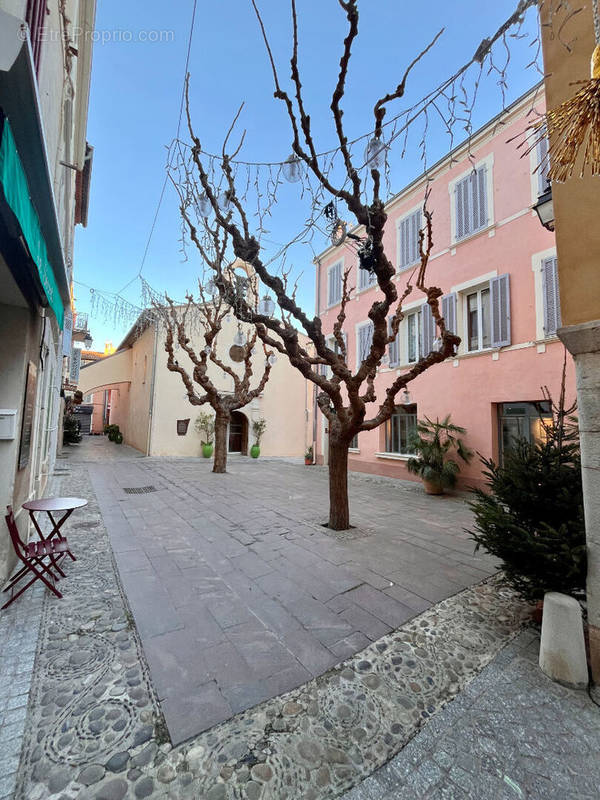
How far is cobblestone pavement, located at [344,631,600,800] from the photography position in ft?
4.59

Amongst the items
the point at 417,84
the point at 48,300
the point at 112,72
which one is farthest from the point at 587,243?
the point at 112,72

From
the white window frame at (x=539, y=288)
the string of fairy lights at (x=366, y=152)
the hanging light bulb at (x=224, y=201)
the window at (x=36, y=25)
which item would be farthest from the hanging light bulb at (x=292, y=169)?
the white window frame at (x=539, y=288)

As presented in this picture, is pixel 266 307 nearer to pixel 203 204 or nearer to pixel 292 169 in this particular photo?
pixel 203 204

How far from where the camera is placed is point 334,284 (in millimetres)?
13062

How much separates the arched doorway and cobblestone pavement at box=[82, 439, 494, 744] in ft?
33.5

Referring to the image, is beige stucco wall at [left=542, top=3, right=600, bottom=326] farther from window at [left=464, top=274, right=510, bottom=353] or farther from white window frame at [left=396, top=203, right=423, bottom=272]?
Result: white window frame at [left=396, top=203, right=423, bottom=272]

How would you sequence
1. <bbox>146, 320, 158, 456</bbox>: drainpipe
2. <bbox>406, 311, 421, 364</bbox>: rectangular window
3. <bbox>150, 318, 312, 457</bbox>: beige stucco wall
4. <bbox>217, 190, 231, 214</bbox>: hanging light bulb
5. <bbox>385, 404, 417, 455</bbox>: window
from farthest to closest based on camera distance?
<bbox>150, 318, 312, 457</bbox>: beige stucco wall → <bbox>146, 320, 158, 456</bbox>: drainpipe → <bbox>385, 404, 417, 455</bbox>: window → <bbox>406, 311, 421, 364</bbox>: rectangular window → <bbox>217, 190, 231, 214</bbox>: hanging light bulb

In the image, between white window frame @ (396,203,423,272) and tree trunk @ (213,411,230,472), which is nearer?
white window frame @ (396,203,423,272)

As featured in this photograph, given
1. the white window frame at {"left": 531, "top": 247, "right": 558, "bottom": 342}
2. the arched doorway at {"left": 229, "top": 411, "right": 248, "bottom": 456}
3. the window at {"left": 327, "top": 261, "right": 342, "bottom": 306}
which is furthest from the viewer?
the arched doorway at {"left": 229, "top": 411, "right": 248, "bottom": 456}

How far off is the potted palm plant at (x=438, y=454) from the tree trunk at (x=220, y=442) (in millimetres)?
5766

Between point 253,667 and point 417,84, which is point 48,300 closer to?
point 253,667

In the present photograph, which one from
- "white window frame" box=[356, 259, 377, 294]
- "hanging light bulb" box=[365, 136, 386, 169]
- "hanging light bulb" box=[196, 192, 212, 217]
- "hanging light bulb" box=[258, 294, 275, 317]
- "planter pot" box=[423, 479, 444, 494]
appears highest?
"white window frame" box=[356, 259, 377, 294]

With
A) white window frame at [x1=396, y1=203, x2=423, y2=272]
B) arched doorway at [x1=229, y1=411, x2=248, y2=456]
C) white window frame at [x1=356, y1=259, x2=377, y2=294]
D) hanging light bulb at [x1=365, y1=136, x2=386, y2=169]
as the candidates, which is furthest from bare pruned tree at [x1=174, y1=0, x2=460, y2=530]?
arched doorway at [x1=229, y1=411, x2=248, y2=456]

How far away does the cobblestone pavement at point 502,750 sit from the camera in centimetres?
140
